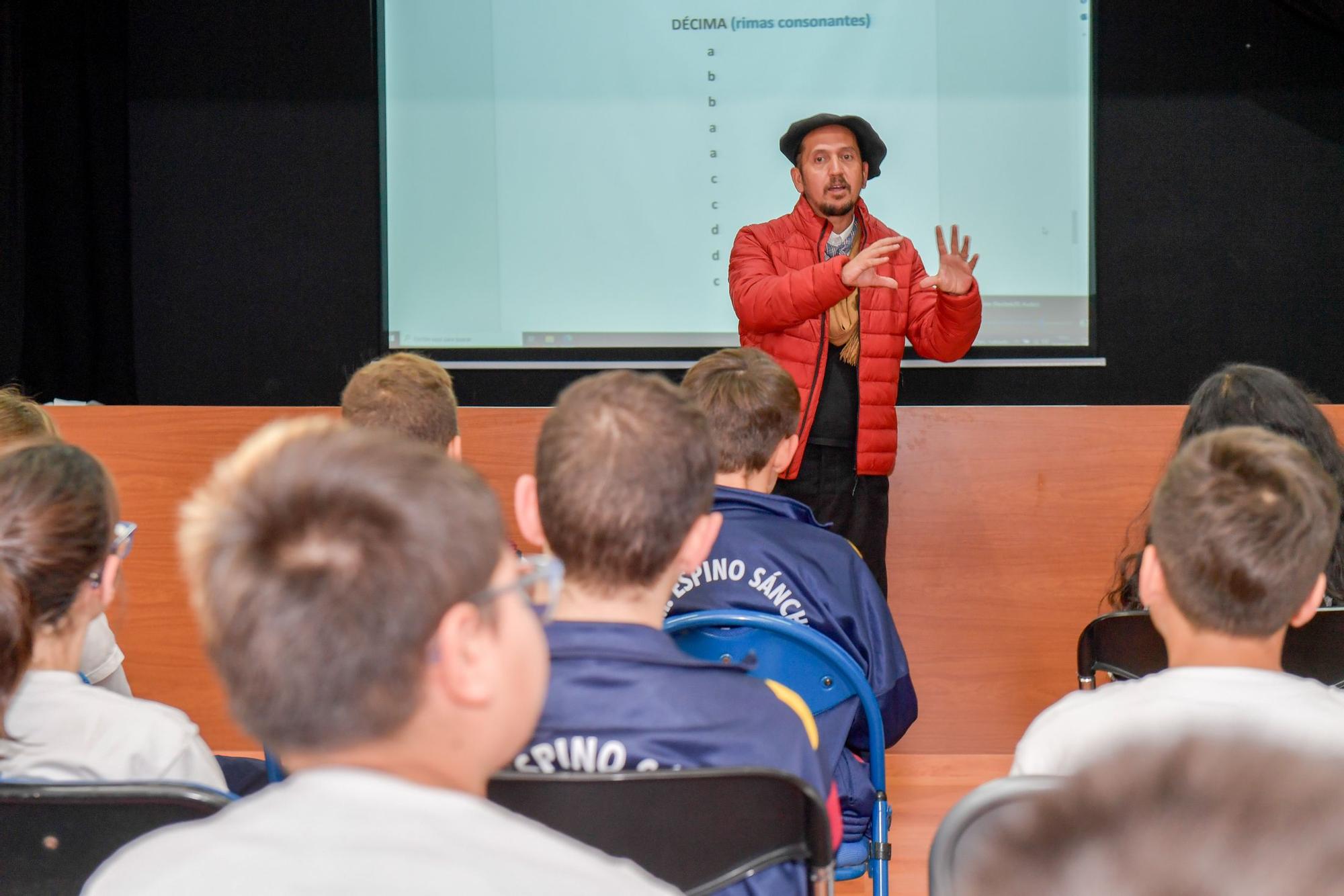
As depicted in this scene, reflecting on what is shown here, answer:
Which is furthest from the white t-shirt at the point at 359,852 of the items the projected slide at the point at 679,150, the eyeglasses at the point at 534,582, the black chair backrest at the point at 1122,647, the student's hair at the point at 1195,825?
the projected slide at the point at 679,150

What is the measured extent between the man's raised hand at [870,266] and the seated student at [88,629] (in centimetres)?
167

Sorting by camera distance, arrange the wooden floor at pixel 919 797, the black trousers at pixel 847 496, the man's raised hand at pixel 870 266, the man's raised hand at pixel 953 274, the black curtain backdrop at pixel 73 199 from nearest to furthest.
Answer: the wooden floor at pixel 919 797
the man's raised hand at pixel 870 266
the man's raised hand at pixel 953 274
the black trousers at pixel 847 496
the black curtain backdrop at pixel 73 199

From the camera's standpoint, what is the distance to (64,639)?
1.36 metres

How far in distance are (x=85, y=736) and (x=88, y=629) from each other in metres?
0.60

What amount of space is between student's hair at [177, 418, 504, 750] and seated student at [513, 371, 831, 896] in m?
0.43

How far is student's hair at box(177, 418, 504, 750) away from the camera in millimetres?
650

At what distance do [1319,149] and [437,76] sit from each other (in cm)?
312

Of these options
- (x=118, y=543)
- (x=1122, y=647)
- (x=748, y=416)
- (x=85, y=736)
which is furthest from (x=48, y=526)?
(x=1122, y=647)

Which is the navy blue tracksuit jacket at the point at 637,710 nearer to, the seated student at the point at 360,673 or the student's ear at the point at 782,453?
the seated student at the point at 360,673

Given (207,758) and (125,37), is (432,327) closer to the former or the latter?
(125,37)

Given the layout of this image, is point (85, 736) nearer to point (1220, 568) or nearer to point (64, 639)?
point (64, 639)

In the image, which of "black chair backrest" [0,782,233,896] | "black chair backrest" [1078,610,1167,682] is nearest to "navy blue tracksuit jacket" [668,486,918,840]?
"black chair backrest" [1078,610,1167,682]

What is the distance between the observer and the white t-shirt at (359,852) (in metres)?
0.57

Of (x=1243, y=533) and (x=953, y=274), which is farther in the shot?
(x=953, y=274)
